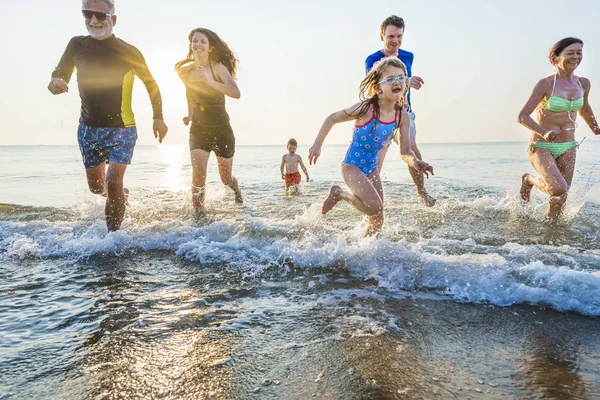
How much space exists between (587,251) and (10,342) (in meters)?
4.77

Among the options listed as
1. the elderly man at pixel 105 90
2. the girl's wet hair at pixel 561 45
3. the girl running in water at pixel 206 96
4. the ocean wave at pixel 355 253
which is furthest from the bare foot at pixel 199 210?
the girl's wet hair at pixel 561 45

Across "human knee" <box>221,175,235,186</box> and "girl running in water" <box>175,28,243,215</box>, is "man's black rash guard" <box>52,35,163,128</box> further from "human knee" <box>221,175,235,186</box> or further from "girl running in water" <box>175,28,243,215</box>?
"human knee" <box>221,175,235,186</box>

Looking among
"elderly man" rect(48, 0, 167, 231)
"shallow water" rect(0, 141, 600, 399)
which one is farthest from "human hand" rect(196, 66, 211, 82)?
"shallow water" rect(0, 141, 600, 399)

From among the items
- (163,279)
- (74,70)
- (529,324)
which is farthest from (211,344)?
(74,70)

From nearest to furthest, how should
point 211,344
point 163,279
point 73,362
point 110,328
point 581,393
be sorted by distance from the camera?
point 581,393 < point 73,362 < point 211,344 < point 110,328 < point 163,279

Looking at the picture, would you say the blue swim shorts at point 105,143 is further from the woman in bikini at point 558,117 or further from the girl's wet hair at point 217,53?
the woman in bikini at point 558,117

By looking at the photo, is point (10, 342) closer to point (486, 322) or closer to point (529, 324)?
point (486, 322)

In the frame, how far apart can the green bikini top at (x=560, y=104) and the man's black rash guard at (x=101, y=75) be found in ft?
16.3

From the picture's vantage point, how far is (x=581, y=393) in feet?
6.20

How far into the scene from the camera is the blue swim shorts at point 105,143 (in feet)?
15.2

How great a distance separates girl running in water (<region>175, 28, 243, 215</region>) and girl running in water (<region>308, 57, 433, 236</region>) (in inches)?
69.6

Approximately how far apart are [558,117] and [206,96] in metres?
4.55

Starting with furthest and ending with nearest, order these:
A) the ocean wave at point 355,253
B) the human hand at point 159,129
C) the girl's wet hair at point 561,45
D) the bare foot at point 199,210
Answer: the bare foot at point 199,210, the girl's wet hair at point 561,45, the human hand at point 159,129, the ocean wave at point 355,253

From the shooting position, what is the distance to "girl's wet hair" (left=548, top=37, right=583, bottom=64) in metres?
5.26
